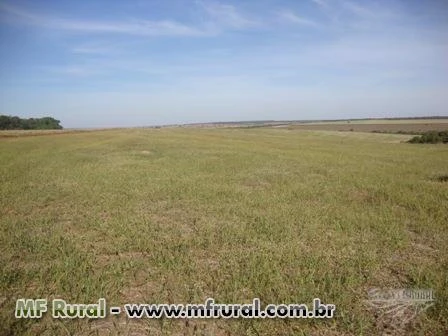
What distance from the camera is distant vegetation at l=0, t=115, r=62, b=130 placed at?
129 meters

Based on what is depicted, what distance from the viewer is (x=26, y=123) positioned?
135750 mm

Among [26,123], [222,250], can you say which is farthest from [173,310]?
[26,123]

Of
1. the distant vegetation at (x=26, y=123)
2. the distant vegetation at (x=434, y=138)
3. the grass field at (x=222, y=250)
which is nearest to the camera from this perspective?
the grass field at (x=222, y=250)

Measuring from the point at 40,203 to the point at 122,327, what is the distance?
8.61 meters

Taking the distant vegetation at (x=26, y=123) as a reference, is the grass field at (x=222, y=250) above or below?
below

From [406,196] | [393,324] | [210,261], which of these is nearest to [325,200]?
[406,196]

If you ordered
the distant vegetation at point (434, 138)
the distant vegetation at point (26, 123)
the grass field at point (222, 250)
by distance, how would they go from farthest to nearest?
the distant vegetation at point (26, 123), the distant vegetation at point (434, 138), the grass field at point (222, 250)

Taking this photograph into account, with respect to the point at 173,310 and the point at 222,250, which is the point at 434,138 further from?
the point at 173,310

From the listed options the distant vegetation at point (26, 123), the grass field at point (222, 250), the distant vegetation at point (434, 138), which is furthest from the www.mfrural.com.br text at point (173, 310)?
the distant vegetation at point (26, 123)

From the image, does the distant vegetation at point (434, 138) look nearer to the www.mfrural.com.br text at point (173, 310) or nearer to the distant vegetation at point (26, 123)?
the www.mfrural.com.br text at point (173, 310)

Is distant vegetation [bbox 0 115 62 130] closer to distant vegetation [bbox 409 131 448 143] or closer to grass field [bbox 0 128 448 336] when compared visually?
distant vegetation [bbox 409 131 448 143]

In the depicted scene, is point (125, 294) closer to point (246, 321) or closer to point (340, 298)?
point (246, 321)

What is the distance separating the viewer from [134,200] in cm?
1184

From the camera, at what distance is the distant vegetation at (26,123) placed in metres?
129
